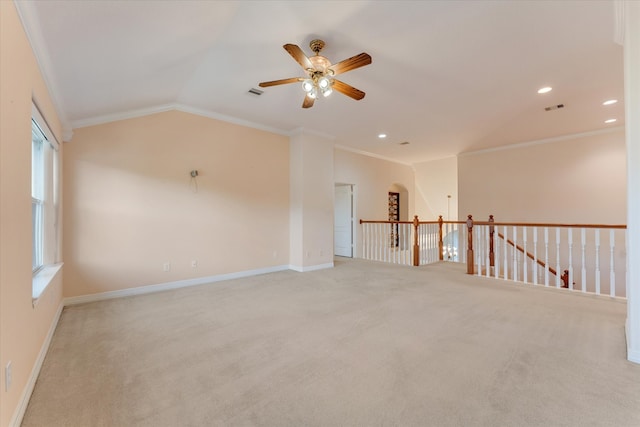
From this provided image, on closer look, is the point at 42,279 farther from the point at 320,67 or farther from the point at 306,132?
the point at 306,132

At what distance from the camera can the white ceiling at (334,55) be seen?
2.23 metres

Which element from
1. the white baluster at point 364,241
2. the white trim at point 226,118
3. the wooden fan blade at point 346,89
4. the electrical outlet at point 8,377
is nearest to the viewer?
the electrical outlet at point 8,377

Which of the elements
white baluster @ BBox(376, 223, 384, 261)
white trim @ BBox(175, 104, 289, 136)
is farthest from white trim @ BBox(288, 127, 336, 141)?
white baluster @ BBox(376, 223, 384, 261)

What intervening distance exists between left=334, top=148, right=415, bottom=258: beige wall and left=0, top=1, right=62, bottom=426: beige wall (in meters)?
5.48

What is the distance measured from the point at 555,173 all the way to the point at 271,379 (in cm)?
746

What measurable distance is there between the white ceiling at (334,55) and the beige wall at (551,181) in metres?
1.14

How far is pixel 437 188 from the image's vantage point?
8742 mm

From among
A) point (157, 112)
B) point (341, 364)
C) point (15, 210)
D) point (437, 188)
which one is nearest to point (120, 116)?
point (157, 112)

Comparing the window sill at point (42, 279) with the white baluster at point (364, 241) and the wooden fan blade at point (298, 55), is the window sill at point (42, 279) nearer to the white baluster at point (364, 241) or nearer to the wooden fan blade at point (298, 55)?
the wooden fan blade at point (298, 55)

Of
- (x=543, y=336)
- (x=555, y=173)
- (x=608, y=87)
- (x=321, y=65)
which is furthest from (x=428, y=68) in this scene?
(x=555, y=173)

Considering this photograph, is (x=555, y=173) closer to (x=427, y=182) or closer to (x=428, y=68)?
(x=427, y=182)

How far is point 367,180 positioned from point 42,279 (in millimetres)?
6438

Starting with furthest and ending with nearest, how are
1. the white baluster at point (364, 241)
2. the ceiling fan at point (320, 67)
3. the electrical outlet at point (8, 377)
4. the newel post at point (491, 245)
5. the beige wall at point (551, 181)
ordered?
the white baluster at point (364, 241) → the beige wall at point (551, 181) → the newel post at point (491, 245) → the ceiling fan at point (320, 67) → the electrical outlet at point (8, 377)

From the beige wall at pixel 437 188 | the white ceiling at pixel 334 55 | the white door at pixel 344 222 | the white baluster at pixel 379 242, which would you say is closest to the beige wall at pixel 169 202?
the white ceiling at pixel 334 55
